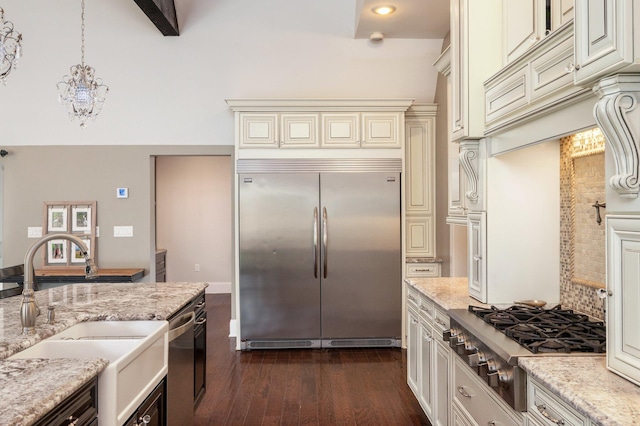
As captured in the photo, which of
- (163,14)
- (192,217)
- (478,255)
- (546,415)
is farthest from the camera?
(192,217)

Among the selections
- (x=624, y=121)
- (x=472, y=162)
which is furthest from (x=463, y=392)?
(x=624, y=121)

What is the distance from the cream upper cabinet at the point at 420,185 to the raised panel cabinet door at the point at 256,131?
1482 mm

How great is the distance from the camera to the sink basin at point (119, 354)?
4.93ft

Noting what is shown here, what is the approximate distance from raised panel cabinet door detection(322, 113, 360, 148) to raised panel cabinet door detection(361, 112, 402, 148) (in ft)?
0.27

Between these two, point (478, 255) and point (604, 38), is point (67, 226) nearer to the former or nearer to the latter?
point (478, 255)

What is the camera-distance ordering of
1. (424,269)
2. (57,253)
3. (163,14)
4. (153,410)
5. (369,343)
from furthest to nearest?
(57,253) < (424,269) < (369,343) < (163,14) < (153,410)

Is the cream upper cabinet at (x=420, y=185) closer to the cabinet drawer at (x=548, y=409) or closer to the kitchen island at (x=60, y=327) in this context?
the kitchen island at (x=60, y=327)

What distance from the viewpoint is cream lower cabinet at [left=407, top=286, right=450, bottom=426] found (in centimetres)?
240

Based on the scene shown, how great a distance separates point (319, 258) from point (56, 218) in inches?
121

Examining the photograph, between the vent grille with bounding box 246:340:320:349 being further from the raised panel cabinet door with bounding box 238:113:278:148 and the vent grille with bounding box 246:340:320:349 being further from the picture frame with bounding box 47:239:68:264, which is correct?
the picture frame with bounding box 47:239:68:264

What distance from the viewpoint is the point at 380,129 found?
4410 millimetres

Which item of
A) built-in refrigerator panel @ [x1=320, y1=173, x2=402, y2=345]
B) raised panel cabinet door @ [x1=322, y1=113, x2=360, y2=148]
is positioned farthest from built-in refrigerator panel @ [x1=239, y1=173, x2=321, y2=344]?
raised panel cabinet door @ [x1=322, y1=113, x2=360, y2=148]

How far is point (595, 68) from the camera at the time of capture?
4.32 feet

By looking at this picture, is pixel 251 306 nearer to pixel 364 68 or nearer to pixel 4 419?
pixel 364 68
